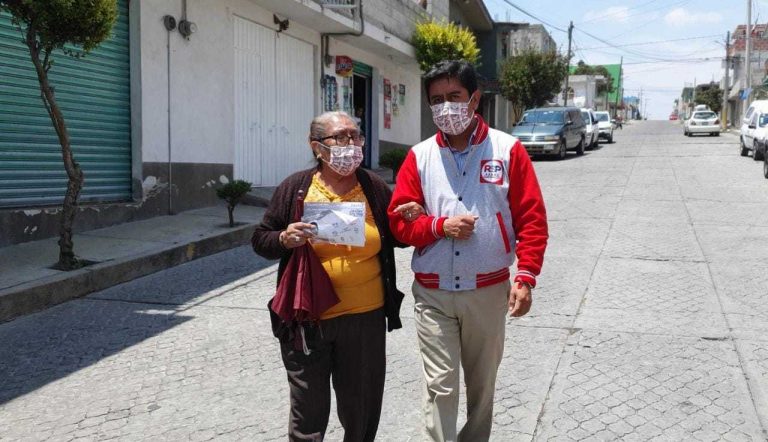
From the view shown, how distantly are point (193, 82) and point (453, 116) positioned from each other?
920cm

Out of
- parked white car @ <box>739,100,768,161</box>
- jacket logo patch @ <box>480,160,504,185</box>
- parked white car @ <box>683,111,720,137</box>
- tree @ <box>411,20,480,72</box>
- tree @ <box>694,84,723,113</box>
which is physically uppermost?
tree @ <box>694,84,723,113</box>

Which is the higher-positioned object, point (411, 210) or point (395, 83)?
point (395, 83)

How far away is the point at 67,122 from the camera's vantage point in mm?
8992

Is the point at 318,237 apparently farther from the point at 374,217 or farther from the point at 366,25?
the point at 366,25

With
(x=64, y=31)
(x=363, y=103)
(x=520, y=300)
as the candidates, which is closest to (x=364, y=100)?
(x=363, y=103)

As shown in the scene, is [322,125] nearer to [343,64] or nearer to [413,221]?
[413,221]

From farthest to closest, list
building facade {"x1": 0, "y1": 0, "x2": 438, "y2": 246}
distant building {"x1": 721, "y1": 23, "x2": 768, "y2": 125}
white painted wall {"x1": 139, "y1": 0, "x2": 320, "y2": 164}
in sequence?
distant building {"x1": 721, "y1": 23, "x2": 768, "y2": 125} → white painted wall {"x1": 139, "y1": 0, "x2": 320, "y2": 164} → building facade {"x1": 0, "y1": 0, "x2": 438, "y2": 246}

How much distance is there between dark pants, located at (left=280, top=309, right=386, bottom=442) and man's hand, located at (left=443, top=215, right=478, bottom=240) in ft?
1.64

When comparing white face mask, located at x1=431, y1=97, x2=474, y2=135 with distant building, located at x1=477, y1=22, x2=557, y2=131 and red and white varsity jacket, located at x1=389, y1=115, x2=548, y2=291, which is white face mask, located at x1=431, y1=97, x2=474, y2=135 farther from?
distant building, located at x1=477, y1=22, x2=557, y2=131

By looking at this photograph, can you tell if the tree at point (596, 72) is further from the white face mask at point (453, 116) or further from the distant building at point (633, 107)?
the white face mask at point (453, 116)

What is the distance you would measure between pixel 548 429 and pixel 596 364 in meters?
1.14

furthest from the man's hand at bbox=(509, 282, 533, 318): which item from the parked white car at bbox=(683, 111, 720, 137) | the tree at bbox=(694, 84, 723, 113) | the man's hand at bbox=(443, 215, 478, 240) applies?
the tree at bbox=(694, 84, 723, 113)

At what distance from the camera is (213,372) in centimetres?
466

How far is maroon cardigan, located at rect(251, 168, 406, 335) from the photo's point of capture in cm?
297
